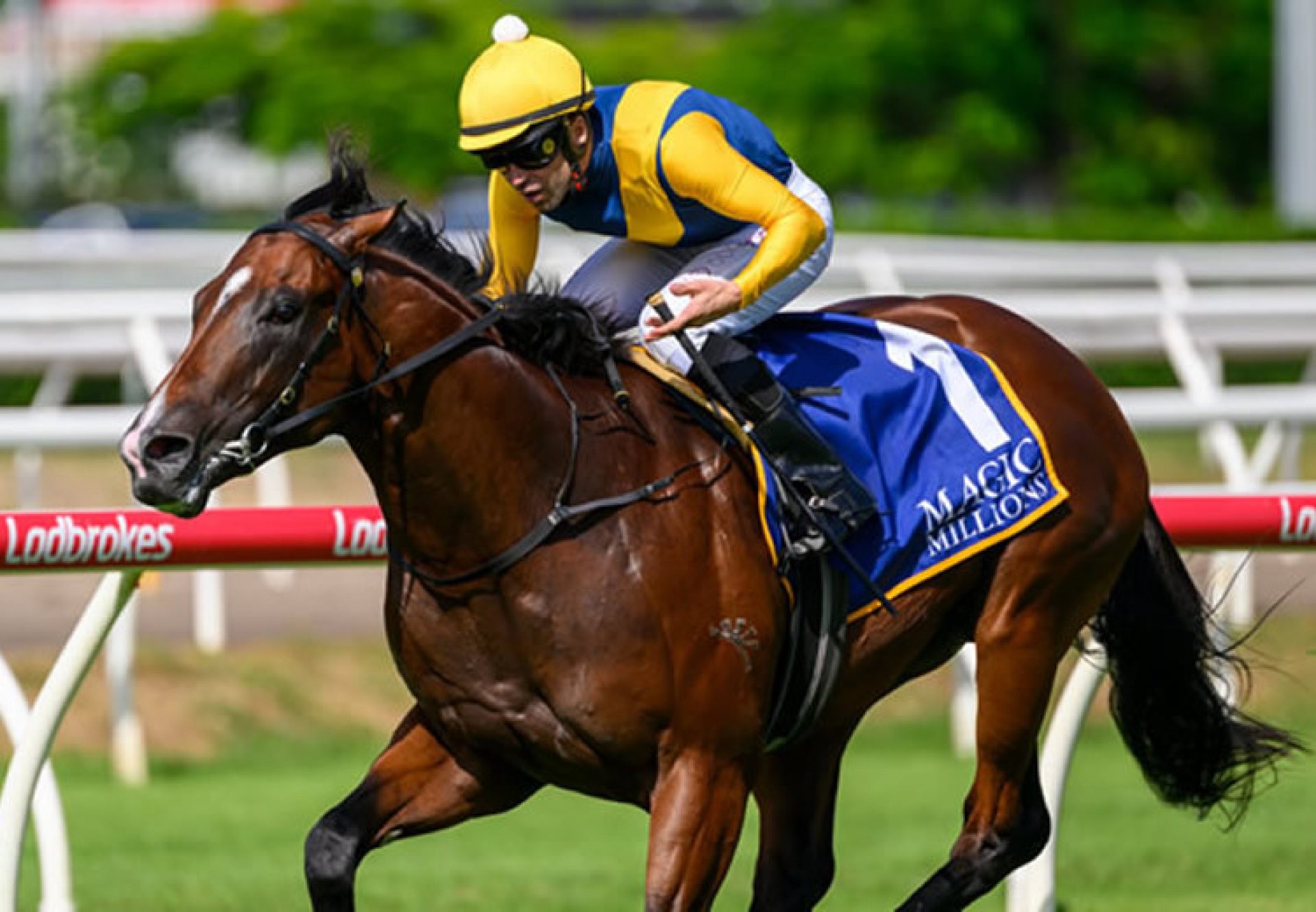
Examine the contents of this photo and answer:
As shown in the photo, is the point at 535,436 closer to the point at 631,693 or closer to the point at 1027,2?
the point at 631,693

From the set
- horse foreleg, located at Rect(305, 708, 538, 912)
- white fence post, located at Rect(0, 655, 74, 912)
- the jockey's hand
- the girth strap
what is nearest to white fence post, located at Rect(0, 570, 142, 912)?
white fence post, located at Rect(0, 655, 74, 912)

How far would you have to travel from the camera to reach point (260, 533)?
442 centimetres

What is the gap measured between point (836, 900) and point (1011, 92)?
2078 cm

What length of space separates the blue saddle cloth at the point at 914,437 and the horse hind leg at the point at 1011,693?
11cm

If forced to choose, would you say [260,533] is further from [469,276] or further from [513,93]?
[513,93]

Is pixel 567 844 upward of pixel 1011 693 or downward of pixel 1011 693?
downward

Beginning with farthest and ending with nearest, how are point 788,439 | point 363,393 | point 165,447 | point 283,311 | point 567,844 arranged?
point 567,844 < point 788,439 < point 363,393 < point 283,311 < point 165,447

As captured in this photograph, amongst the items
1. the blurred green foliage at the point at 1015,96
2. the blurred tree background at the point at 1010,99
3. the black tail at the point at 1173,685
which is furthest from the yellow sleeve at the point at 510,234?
the blurred green foliage at the point at 1015,96

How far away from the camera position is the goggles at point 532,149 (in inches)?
151

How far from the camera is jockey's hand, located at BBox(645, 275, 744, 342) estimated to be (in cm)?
385

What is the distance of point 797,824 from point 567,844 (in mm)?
1873

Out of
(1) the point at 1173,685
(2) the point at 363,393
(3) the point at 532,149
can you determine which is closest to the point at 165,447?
(2) the point at 363,393

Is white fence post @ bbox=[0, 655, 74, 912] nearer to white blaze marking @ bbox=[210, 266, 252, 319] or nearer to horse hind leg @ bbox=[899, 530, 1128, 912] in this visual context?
white blaze marking @ bbox=[210, 266, 252, 319]

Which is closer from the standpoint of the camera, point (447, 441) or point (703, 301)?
point (447, 441)
